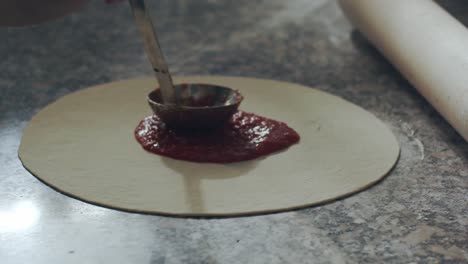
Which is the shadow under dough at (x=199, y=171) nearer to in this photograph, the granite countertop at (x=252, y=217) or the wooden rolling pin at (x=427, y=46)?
the granite countertop at (x=252, y=217)

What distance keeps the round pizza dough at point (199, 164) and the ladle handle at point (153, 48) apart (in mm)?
186

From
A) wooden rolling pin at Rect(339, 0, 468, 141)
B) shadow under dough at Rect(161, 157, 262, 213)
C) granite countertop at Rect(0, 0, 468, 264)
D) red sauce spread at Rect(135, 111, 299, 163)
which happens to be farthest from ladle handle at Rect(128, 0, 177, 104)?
wooden rolling pin at Rect(339, 0, 468, 141)

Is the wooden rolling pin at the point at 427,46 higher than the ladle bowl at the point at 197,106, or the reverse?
the ladle bowl at the point at 197,106

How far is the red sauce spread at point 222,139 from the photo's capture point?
1981mm

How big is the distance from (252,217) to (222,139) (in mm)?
388

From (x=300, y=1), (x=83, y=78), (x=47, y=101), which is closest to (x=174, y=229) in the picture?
(x=47, y=101)

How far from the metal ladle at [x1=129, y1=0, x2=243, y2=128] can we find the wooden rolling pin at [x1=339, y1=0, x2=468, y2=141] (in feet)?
2.26

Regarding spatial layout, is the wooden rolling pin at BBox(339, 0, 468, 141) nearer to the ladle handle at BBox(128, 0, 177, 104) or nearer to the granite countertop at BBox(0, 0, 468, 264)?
the granite countertop at BBox(0, 0, 468, 264)

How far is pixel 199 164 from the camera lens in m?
1.95

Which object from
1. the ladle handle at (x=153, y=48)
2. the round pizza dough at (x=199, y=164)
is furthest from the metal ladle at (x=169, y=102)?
the round pizza dough at (x=199, y=164)

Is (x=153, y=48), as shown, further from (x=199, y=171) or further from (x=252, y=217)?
(x=252, y=217)

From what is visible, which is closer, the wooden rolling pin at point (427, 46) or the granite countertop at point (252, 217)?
the granite countertop at point (252, 217)

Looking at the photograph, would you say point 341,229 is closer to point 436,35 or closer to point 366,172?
point 366,172

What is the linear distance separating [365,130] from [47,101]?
1152mm
